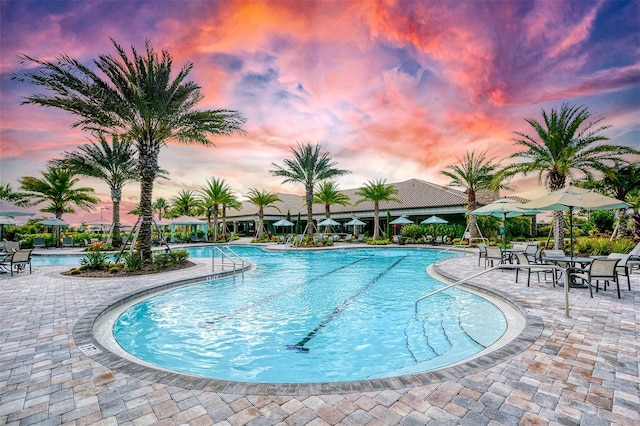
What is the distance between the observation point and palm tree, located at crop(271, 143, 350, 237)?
2680 cm

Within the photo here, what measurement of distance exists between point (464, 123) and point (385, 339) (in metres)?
14.5

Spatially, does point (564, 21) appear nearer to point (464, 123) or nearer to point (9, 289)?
point (464, 123)

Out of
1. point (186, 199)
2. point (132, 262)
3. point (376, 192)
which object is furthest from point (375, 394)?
point (186, 199)

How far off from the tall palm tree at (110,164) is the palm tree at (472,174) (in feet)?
82.0

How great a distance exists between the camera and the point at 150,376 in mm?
3436

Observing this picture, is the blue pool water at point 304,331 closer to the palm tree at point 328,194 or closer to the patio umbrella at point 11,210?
the patio umbrella at point 11,210

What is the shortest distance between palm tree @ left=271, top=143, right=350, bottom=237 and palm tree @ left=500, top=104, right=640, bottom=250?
14.6m

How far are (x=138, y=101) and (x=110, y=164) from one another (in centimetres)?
1486

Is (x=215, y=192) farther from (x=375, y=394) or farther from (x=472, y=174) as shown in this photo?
(x=375, y=394)

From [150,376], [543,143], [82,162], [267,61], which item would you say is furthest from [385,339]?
[82,162]

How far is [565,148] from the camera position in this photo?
1608cm

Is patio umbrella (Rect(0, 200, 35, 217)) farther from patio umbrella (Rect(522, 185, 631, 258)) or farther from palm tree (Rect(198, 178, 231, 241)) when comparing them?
patio umbrella (Rect(522, 185, 631, 258))

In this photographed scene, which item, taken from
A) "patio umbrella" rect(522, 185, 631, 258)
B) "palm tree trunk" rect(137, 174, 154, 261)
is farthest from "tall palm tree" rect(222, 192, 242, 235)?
"patio umbrella" rect(522, 185, 631, 258)

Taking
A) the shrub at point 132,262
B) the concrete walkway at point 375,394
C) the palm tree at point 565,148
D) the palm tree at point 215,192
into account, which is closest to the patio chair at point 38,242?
the palm tree at point 215,192
